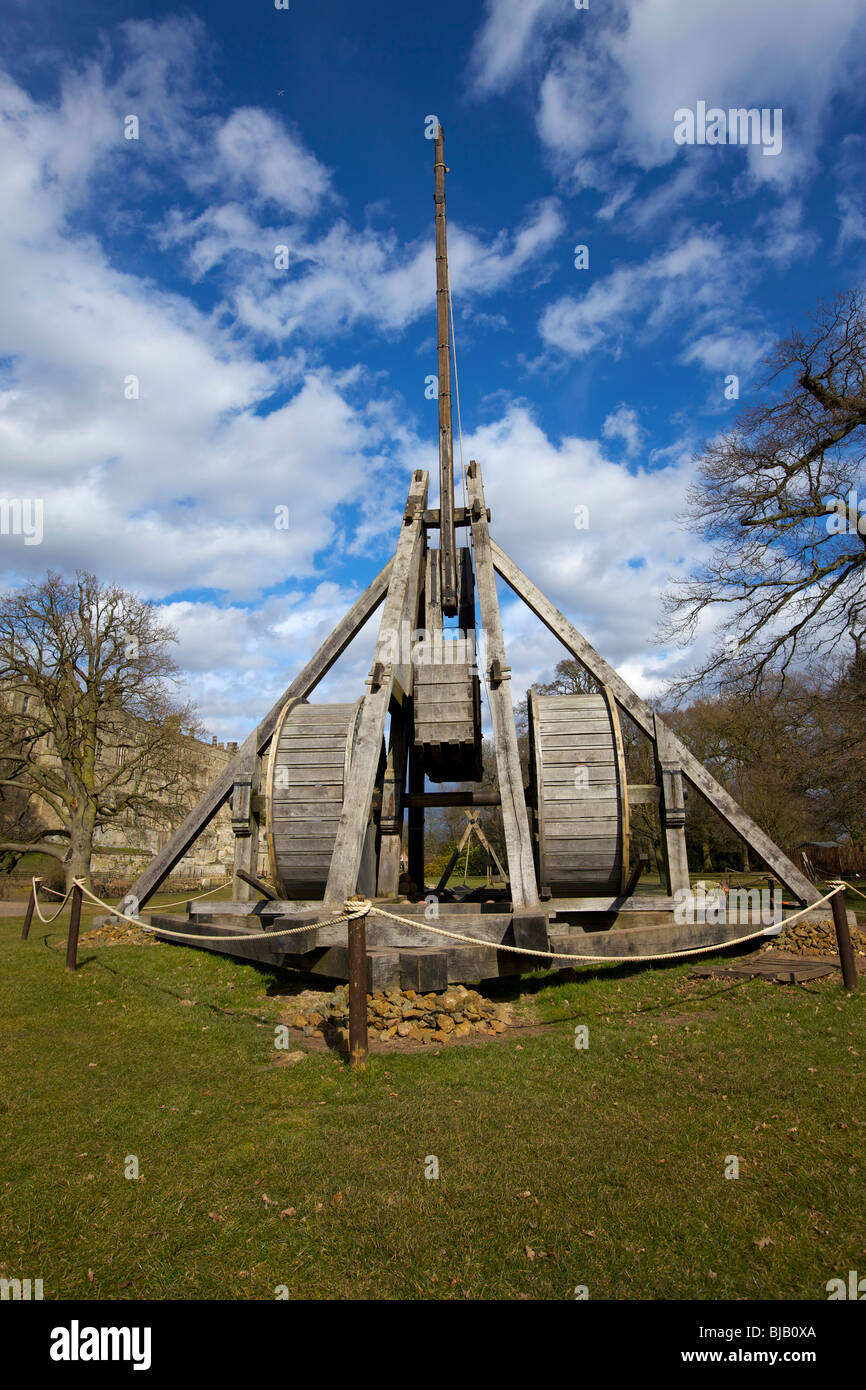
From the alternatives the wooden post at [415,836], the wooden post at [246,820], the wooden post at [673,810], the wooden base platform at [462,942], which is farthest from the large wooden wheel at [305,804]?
the wooden post at [415,836]

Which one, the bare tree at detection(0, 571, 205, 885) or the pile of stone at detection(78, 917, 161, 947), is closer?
the pile of stone at detection(78, 917, 161, 947)

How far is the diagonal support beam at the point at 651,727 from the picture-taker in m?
9.27

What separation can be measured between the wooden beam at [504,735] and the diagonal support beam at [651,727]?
55 cm

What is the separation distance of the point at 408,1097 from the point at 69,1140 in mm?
2044

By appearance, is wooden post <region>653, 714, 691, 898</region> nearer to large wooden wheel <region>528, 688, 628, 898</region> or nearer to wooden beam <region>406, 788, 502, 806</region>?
large wooden wheel <region>528, 688, 628, 898</region>

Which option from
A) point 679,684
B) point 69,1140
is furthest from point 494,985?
point 679,684

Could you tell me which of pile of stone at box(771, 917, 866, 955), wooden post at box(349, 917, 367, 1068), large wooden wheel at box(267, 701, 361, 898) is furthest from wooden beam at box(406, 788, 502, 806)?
wooden post at box(349, 917, 367, 1068)

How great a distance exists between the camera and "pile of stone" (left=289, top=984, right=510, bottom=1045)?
6.51 meters

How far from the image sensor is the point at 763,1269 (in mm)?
3053

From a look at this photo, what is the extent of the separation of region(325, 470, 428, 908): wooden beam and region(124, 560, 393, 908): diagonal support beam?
53cm

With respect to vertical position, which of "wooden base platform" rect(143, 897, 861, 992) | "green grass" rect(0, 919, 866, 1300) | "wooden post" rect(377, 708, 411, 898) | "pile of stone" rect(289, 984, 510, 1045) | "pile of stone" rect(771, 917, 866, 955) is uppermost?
"wooden post" rect(377, 708, 411, 898)
